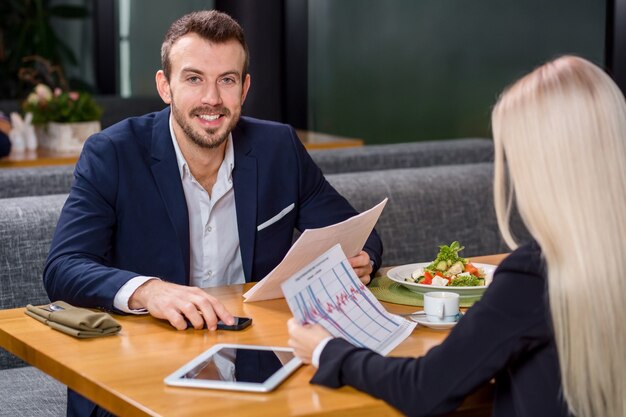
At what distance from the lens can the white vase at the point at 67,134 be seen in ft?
19.0

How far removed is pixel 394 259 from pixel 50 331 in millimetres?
1799

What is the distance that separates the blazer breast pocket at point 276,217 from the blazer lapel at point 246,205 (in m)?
0.03

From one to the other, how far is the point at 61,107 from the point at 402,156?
2007mm

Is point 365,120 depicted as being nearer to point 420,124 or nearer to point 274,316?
point 420,124

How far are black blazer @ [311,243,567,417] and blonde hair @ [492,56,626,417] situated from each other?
40mm

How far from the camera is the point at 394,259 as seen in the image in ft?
12.5

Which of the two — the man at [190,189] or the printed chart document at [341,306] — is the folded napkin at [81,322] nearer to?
the man at [190,189]

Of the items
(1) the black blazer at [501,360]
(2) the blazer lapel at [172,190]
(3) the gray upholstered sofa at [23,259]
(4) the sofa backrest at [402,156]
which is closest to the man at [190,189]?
(2) the blazer lapel at [172,190]

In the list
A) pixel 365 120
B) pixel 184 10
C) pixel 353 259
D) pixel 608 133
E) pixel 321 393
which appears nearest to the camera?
pixel 608 133

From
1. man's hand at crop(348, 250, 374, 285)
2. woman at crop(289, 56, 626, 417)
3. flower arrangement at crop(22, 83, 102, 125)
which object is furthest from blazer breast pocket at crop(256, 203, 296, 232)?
flower arrangement at crop(22, 83, 102, 125)

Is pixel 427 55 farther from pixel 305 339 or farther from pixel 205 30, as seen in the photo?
pixel 305 339

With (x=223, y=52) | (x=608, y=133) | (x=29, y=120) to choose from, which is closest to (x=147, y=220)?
(x=223, y=52)

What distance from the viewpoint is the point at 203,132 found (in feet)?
8.99

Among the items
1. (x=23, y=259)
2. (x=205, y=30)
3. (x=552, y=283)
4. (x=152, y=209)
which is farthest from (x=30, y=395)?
(x=552, y=283)
